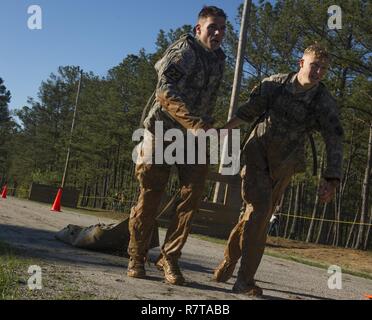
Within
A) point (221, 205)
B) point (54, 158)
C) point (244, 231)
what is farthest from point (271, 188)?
point (54, 158)

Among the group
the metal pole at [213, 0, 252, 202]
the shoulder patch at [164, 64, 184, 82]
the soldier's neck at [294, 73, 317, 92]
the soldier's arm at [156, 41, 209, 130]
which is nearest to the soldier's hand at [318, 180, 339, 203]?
the soldier's neck at [294, 73, 317, 92]

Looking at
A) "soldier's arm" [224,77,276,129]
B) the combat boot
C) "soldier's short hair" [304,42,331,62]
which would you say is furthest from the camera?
"soldier's arm" [224,77,276,129]

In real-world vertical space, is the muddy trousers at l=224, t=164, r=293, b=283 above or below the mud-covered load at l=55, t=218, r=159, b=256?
above

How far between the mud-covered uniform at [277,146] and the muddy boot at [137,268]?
0.80 m

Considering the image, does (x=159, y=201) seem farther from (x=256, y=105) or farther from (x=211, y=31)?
(x=211, y=31)

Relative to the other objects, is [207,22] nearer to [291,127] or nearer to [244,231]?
[291,127]

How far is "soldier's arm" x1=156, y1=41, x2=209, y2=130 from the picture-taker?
4.14 meters

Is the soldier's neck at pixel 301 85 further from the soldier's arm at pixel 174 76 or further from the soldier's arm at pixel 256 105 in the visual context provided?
the soldier's arm at pixel 174 76

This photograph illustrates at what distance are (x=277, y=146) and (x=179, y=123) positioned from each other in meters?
0.83

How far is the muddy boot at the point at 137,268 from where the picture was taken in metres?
4.19

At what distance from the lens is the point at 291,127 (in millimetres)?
4320

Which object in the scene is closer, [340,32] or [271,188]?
[271,188]

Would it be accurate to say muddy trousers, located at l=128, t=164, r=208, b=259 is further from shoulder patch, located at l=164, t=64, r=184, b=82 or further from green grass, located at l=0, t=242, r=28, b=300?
green grass, located at l=0, t=242, r=28, b=300
